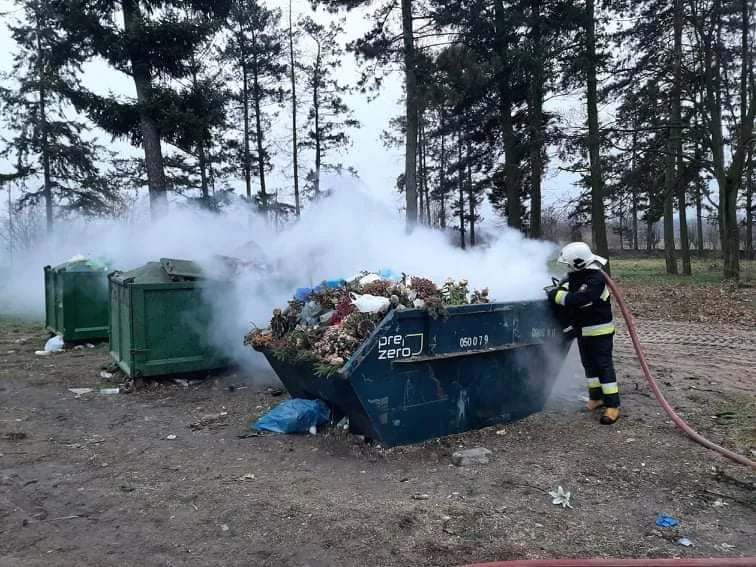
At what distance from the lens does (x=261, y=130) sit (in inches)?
1001

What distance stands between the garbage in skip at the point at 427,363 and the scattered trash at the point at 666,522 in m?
1.69

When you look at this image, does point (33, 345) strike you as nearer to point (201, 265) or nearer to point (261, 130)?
point (201, 265)

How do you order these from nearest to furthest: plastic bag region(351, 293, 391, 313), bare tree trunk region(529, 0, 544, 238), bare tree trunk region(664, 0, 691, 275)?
plastic bag region(351, 293, 391, 313) → bare tree trunk region(529, 0, 544, 238) → bare tree trunk region(664, 0, 691, 275)

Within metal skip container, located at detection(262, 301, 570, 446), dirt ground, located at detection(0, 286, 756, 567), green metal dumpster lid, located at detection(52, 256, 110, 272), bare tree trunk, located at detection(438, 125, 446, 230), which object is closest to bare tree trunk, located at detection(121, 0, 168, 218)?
green metal dumpster lid, located at detection(52, 256, 110, 272)

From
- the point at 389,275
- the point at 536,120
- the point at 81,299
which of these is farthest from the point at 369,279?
the point at 536,120

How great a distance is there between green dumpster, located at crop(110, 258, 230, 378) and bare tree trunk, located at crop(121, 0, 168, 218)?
686 cm

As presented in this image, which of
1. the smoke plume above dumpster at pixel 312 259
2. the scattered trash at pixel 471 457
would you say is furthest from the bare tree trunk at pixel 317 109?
the scattered trash at pixel 471 457

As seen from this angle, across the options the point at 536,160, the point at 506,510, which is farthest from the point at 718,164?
the point at 506,510

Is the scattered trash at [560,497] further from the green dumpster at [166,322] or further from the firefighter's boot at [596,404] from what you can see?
the green dumpster at [166,322]

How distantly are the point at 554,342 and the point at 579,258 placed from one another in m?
0.81

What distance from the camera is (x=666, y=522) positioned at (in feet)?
11.2

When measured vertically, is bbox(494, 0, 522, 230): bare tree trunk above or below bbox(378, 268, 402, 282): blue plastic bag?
above

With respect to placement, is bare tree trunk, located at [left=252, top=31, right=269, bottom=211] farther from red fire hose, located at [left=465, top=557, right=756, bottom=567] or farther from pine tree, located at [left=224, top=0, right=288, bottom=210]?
red fire hose, located at [left=465, top=557, right=756, bottom=567]

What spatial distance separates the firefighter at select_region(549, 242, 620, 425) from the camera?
509cm
